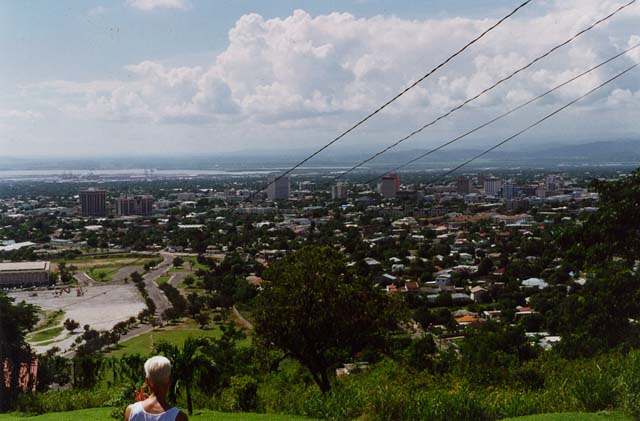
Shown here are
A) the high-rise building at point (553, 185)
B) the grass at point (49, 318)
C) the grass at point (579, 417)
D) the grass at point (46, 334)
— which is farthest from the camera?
the high-rise building at point (553, 185)

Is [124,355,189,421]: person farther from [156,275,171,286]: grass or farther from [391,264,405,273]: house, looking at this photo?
[391,264,405,273]: house

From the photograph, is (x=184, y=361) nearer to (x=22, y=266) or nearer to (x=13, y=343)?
(x=13, y=343)

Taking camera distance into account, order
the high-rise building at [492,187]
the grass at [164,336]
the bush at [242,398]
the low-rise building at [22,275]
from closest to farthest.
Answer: the bush at [242,398] < the grass at [164,336] < the low-rise building at [22,275] < the high-rise building at [492,187]

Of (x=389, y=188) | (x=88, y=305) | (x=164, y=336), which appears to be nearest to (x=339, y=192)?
(x=389, y=188)

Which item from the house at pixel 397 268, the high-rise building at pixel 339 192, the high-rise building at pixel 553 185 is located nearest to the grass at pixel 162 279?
the house at pixel 397 268

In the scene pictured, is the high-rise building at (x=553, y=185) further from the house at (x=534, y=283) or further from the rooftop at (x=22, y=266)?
the rooftop at (x=22, y=266)

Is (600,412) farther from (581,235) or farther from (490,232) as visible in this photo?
(490,232)

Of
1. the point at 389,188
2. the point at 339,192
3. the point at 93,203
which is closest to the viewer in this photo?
the point at 93,203

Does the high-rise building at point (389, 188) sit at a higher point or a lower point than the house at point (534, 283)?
higher
